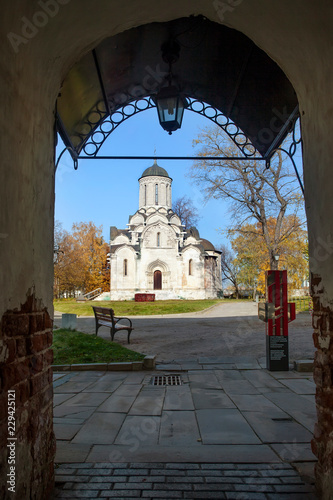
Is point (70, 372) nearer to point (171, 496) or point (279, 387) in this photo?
point (279, 387)

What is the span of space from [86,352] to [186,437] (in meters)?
5.44

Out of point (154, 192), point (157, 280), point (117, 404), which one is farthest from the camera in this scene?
point (154, 192)

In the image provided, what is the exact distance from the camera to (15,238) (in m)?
2.23

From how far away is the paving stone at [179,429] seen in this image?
12.3 ft

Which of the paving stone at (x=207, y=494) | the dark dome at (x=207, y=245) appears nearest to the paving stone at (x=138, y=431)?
the paving stone at (x=207, y=494)

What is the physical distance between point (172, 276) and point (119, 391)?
39.1 meters

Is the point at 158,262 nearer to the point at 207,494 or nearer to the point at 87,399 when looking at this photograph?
the point at 87,399

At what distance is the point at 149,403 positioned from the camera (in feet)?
16.9

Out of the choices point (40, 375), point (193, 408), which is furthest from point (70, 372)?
point (40, 375)

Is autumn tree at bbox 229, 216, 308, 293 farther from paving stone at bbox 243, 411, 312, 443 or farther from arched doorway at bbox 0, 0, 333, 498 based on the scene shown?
arched doorway at bbox 0, 0, 333, 498

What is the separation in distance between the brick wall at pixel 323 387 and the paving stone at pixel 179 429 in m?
1.38

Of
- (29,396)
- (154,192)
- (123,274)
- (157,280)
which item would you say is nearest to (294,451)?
(29,396)

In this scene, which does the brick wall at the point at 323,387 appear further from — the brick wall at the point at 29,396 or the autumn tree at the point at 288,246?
the autumn tree at the point at 288,246

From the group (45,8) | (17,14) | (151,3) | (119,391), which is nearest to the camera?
(17,14)
